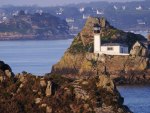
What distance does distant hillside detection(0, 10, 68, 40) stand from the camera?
16900 centimetres

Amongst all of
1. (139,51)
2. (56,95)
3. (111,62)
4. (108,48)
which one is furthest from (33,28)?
(56,95)

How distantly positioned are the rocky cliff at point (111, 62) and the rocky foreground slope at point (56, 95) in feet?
88.1

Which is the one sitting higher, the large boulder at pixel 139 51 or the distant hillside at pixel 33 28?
the large boulder at pixel 139 51

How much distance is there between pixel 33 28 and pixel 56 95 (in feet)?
482

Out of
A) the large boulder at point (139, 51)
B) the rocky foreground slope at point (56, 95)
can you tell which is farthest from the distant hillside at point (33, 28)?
the rocky foreground slope at point (56, 95)

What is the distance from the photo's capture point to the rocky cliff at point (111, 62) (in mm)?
59787

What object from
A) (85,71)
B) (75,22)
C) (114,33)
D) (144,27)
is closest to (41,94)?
(85,71)

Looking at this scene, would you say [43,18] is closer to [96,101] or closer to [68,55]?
[68,55]

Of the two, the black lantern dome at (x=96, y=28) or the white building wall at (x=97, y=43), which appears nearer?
the white building wall at (x=97, y=43)

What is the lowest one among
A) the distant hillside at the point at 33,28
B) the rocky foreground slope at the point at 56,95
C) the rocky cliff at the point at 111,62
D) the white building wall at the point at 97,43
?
the distant hillside at the point at 33,28

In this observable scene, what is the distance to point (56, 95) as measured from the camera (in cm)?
2959

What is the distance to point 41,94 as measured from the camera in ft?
97.3

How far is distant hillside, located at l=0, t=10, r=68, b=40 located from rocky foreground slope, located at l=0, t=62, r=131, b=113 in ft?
439

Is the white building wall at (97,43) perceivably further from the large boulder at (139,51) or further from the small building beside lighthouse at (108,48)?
the large boulder at (139,51)
